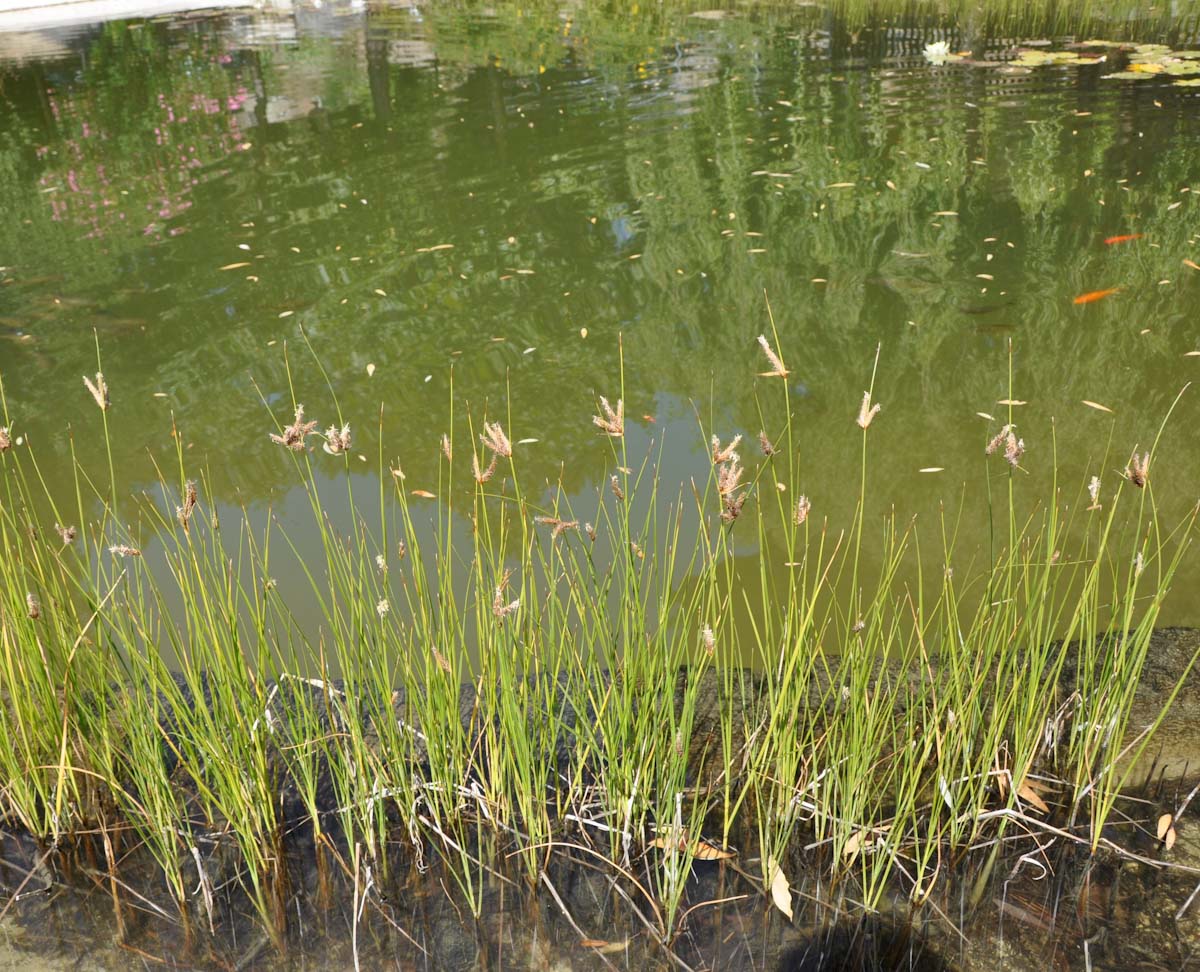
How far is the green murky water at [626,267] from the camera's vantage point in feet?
11.2

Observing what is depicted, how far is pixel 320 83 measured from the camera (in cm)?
906

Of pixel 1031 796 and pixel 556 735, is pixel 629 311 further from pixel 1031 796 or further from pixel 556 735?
pixel 1031 796

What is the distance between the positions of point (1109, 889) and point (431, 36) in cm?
1155

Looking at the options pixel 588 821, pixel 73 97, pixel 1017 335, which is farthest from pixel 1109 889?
pixel 73 97

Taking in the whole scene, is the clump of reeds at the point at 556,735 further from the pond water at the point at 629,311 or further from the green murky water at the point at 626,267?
the green murky water at the point at 626,267

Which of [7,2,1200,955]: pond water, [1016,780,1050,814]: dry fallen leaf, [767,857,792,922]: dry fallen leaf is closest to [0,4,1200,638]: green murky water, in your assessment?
[7,2,1200,955]: pond water

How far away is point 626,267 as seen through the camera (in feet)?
15.4

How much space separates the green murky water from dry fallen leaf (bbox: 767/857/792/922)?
1.36 m

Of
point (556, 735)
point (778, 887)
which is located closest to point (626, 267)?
point (556, 735)

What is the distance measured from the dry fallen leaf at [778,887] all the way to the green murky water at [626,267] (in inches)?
53.4

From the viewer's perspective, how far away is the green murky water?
11.2ft

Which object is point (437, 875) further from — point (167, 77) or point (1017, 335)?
point (167, 77)

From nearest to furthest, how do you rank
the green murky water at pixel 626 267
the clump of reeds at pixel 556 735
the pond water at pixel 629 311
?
the clump of reeds at pixel 556 735
the pond water at pixel 629 311
the green murky water at pixel 626 267

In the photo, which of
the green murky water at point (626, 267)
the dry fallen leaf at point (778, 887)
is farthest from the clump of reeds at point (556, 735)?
the green murky water at point (626, 267)
